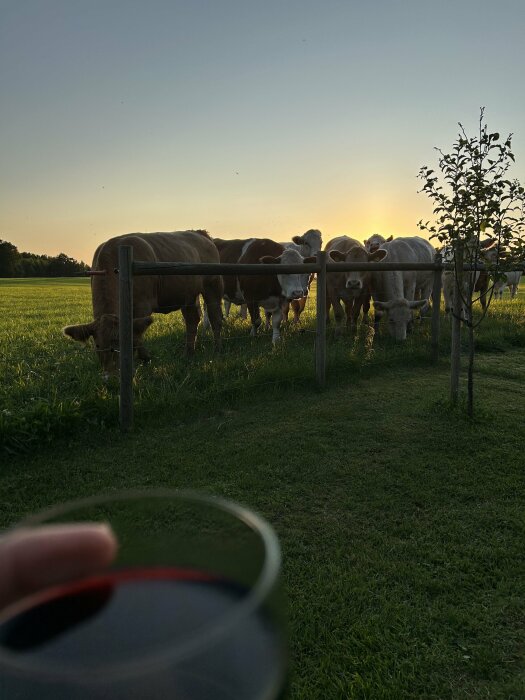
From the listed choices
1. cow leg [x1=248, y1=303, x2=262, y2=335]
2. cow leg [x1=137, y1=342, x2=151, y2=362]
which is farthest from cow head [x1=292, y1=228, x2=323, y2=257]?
cow leg [x1=137, y1=342, x2=151, y2=362]

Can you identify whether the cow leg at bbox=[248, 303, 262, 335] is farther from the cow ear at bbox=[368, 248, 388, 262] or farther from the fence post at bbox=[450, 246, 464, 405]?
the fence post at bbox=[450, 246, 464, 405]

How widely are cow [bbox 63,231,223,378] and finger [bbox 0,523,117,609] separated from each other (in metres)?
4.86

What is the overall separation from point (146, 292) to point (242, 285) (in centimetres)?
358

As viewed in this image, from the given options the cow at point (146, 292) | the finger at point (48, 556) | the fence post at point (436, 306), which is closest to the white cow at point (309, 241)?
the cow at point (146, 292)

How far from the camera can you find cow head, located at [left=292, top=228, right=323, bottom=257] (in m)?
12.0

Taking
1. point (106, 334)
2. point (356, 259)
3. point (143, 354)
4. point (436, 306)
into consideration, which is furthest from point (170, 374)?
point (356, 259)

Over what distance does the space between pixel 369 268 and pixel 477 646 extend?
525cm

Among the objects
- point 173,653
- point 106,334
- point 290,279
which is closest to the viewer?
point 173,653

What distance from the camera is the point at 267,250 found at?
1052 centimetres

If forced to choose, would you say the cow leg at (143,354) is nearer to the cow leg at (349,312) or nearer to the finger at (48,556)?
the cow leg at (349,312)

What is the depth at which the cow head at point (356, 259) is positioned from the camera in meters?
9.56

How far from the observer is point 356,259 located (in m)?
10.1

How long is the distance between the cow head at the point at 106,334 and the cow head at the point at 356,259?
15.9ft

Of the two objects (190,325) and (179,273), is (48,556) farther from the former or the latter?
(190,325)
